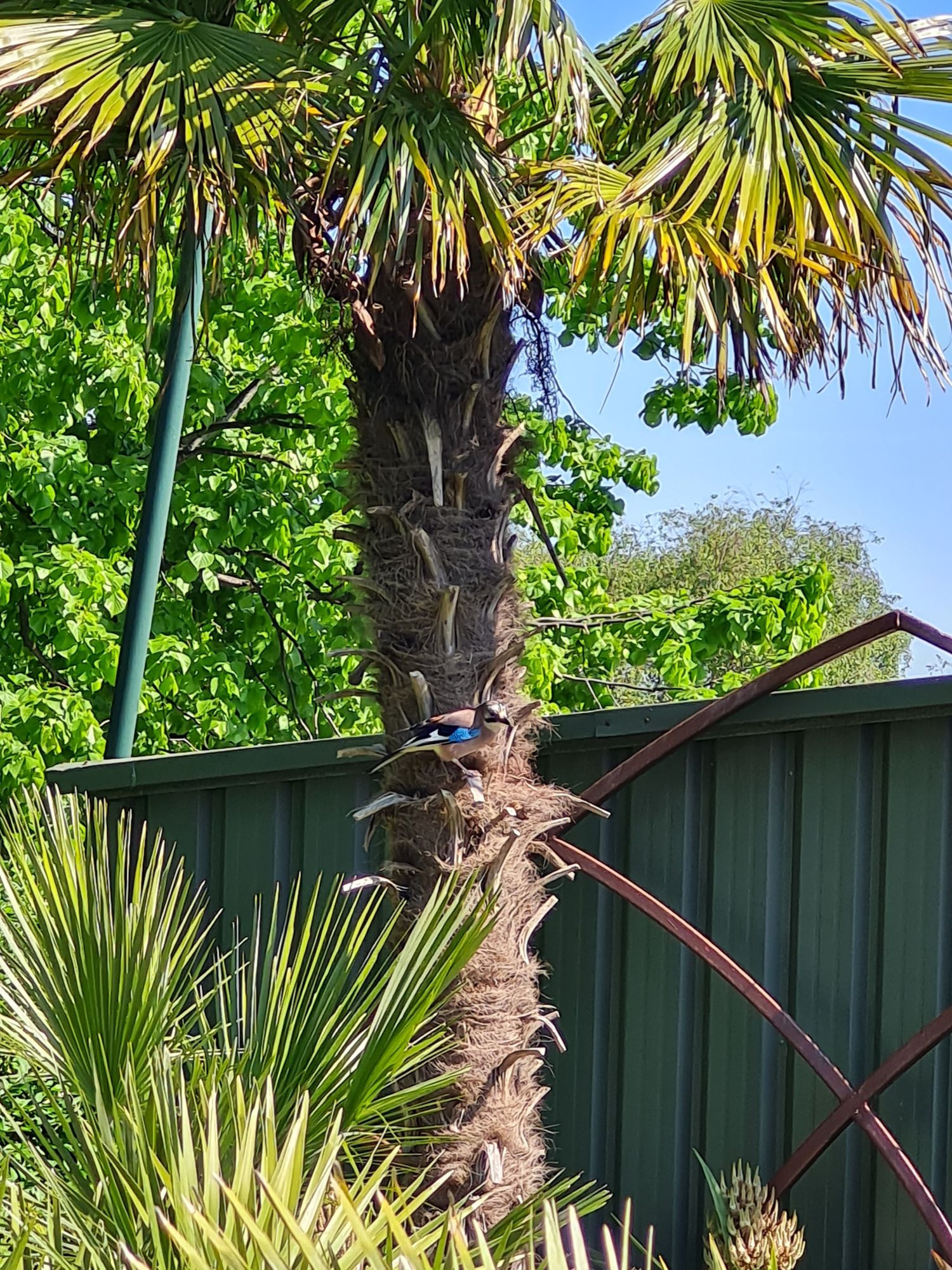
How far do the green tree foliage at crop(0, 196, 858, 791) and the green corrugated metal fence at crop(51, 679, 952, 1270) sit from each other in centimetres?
414

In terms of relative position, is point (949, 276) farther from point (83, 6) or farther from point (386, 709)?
point (83, 6)

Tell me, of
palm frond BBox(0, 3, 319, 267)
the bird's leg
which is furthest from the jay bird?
palm frond BBox(0, 3, 319, 267)

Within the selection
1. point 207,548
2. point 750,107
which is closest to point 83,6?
point 750,107

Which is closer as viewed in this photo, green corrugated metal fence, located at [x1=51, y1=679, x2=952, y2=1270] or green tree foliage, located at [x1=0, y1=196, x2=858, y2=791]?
green corrugated metal fence, located at [x1=51, y1=679, x2=952, y2=1270]

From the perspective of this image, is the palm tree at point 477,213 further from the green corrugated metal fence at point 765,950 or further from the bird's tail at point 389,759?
the green corrugated metal fence at point 765,950

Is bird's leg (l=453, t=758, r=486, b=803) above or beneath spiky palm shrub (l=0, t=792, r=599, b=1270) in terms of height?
above

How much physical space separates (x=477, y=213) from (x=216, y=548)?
5.76 m

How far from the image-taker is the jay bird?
3512 millimetres

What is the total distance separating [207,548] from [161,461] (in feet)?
10.6

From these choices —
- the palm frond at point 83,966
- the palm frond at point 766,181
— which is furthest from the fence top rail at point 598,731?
the palm frond at point 83,966

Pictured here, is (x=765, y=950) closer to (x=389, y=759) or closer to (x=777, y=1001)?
(x=777, y=1001)

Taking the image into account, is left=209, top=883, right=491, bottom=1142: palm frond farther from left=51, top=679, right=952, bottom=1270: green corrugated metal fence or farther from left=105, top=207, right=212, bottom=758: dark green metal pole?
left=105, top=207, right=212, bottom=758: dark green metal pole

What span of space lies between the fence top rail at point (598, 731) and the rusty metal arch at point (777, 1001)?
5cm

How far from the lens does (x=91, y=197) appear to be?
3.54 m
